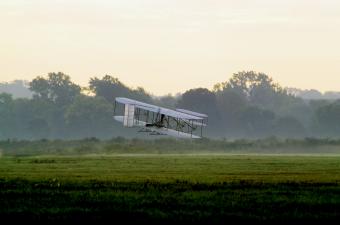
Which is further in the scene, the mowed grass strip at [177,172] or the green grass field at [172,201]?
the mowed grass strip at [177,172]

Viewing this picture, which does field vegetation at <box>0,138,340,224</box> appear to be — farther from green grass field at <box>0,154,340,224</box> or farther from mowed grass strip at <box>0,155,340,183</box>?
mowed grass strip at <box>0,155,340,183</box>

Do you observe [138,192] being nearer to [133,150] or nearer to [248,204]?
[248,204]

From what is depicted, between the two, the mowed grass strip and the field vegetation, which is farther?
the mowed grass strip

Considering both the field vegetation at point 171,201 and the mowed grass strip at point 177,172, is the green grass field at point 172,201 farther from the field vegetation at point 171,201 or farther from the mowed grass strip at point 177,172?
the mowed grass strip at point 177,172

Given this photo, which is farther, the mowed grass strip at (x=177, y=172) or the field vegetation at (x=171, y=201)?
the mowed grass strip at (x=177, y=172)

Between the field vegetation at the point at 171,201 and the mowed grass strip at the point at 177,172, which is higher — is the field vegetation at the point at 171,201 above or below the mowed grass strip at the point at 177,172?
below

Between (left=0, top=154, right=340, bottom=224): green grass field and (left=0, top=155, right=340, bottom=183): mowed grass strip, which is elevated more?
(left=0, top=155, right=340, bottom=183): mowed grass strip

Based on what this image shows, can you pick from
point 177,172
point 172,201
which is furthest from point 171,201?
point 177,172

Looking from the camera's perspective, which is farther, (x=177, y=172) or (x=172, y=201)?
(x=177, y=172)

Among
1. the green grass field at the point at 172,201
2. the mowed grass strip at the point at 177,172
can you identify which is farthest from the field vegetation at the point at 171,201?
the mowed grass strip at the point at 177,172

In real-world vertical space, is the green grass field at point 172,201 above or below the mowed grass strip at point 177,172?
below

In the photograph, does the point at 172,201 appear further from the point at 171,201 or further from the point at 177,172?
the point at 177,172

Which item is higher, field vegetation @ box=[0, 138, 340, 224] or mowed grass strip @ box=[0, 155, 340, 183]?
mowed grass strip @ box=[0, 155, 340, 183]

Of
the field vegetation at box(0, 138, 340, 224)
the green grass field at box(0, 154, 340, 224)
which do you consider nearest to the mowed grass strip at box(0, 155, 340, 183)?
the field vegetation at box(0, 138, 340, 224)
